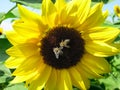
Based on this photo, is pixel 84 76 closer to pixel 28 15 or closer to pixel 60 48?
pixel 60 48

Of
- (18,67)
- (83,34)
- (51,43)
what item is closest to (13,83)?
(18,67)

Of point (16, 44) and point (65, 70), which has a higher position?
point (16, 44)

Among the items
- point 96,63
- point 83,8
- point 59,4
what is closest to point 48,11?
point 59,4

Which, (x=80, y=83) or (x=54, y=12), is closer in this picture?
(x=54, y=12)

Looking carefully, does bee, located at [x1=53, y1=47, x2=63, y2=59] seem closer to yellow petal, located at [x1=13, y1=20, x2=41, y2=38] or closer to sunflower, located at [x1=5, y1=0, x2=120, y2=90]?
sunflower, located at [x1=5, y1=0, x2=120, y2=90]

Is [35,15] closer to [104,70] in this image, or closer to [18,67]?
[18,67]

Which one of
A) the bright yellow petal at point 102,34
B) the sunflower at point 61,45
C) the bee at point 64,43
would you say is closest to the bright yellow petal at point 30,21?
the sunflower at point 61,45
